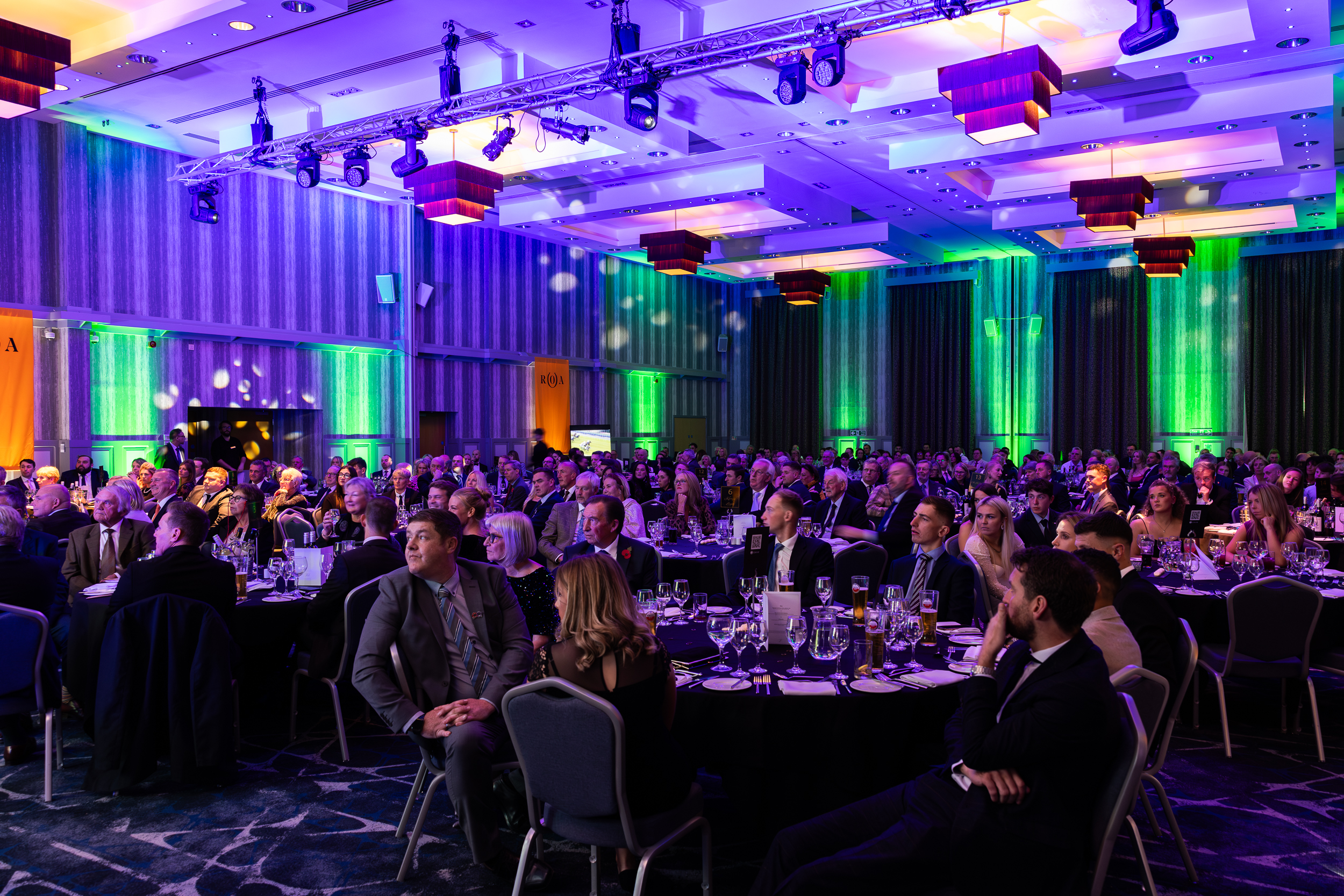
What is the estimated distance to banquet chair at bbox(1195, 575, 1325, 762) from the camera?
16.1 feet

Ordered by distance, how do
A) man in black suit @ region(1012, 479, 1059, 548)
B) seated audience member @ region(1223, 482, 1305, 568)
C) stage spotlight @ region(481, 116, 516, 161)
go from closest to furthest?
seated audience member @ region(1223, 482, 1305, 568) → man in black suit @ region(1012, 479, 1059, 548) → stage spotlight @ region(481, 116, 516, 161)

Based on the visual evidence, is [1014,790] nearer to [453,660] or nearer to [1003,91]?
[453,660]

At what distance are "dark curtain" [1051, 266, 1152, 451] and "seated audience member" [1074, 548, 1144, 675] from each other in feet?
62.7

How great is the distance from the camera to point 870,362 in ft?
77.6

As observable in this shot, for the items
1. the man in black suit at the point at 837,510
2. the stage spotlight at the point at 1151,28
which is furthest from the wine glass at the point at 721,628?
the stage spotlight at the point at 1151,28

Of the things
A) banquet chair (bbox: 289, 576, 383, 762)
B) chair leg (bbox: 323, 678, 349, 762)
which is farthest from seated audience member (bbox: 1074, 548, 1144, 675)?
chair leg (bbox: 323, 678, 349, 762)

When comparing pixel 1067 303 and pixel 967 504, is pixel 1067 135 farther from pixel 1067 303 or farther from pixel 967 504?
pixel 1067 303

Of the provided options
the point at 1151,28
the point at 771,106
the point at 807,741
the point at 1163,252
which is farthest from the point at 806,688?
the point at 1163,252

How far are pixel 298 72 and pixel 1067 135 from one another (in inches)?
348

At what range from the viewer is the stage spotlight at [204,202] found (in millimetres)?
12609

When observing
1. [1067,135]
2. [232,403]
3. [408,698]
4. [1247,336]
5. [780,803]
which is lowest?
[780,803]

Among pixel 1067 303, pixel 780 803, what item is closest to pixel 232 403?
pixel 780 803

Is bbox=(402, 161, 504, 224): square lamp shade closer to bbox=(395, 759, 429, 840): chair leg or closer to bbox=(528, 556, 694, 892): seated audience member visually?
bbox=(395, 759, 429, 840): chair leg

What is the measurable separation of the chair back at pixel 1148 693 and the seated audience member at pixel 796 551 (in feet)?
7.37
